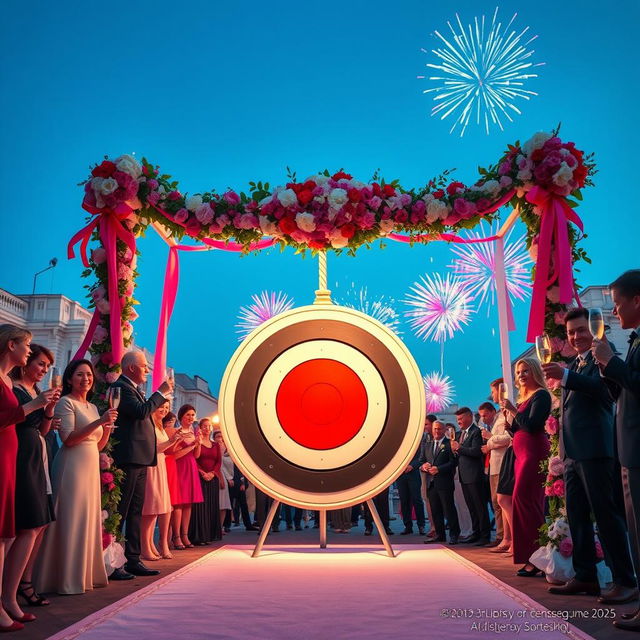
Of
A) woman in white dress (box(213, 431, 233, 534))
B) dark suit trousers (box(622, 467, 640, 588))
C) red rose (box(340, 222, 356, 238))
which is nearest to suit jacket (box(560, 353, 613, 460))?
dark suit trousers (box(622, 467, 640, 588))

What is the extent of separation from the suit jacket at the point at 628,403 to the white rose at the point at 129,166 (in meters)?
3.82

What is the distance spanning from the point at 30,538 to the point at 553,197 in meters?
4.26

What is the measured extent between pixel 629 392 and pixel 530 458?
2.09m

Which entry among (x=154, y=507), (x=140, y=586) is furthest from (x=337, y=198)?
(x=154, y=507)

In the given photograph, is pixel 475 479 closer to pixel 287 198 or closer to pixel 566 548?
pixel 566 548

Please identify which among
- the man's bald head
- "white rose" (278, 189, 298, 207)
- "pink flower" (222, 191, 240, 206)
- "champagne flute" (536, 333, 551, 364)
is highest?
"pink flower" (222, 191, 240, 206)

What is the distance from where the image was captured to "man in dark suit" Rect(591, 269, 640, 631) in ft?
9.57

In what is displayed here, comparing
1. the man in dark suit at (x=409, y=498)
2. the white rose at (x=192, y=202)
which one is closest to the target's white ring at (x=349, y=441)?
the white rose at (x=192, y=202)

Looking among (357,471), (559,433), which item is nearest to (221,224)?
(357,471)

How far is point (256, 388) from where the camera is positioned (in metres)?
5.00

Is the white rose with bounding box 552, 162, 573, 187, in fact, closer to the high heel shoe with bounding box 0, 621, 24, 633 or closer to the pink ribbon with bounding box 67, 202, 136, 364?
the pink ribbon with bounding box 67, 202, 136, 364

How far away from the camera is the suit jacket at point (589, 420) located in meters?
3.76

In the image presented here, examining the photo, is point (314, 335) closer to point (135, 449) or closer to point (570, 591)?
point (135, 449)

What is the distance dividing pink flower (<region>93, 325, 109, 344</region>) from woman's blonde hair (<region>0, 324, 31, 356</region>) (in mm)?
1559
